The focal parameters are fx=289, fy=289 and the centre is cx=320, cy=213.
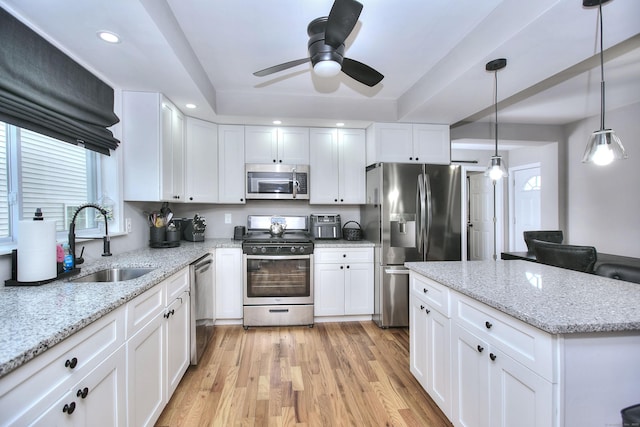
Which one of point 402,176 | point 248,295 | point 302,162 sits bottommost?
point 248,295

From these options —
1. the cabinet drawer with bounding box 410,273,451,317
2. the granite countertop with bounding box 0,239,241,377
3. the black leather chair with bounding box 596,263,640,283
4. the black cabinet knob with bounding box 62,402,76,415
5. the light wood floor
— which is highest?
the granite countertop with bounding box 0,239,241,377

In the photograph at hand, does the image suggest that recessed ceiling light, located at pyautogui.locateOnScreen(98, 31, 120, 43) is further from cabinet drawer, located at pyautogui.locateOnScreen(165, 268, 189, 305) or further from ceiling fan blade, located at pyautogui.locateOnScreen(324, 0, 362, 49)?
cabinet drawer, located at pyautogui.locateOnScreen(165, 268, 189, 305)

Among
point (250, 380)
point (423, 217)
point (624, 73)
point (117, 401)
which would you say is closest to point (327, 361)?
point (250, 380)

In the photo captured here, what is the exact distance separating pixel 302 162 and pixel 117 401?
2748 mm

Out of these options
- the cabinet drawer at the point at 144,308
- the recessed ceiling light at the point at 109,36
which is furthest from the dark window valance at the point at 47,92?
the cabinet drawer at the point at 144,308

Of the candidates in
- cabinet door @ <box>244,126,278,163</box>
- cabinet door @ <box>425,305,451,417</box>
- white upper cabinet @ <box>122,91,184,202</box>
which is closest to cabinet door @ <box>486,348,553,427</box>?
cabinet door @ <box>425,305,451,417</box>

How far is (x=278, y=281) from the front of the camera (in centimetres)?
312

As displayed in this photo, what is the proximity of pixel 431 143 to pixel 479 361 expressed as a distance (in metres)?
2.62

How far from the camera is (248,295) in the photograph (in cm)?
308

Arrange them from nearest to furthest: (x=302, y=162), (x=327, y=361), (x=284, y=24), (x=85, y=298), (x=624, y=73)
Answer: (x=85, y=298), (x=284, y=24), (x=327, y=361), (x=624, y=73), (x=302, y=162)

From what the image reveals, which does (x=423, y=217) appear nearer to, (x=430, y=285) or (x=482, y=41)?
(x=430, y=285)

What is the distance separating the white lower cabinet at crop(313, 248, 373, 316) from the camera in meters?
3.22

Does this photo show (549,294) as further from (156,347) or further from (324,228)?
(324,228)

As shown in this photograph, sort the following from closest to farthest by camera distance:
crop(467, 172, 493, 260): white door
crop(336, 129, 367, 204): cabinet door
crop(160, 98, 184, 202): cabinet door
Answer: crop(160, 98, 184, 202): cabinet door
crop(336, 129, 367, 204): cabinet door
crop(467, 172, 493, 260): white door
